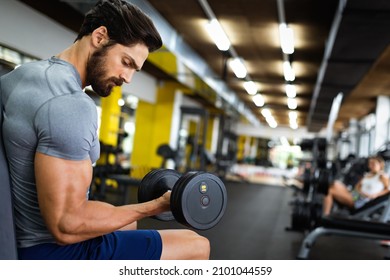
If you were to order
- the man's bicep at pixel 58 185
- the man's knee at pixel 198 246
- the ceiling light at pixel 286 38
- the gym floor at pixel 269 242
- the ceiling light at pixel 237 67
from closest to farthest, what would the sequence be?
the man's bicep at pixel 58 185 → the man's knee at pixel 198 246 → the ceiling light at pixel 237 67 → the gym floor at pixel 269 242 → the ceiling light at pixel 286 38

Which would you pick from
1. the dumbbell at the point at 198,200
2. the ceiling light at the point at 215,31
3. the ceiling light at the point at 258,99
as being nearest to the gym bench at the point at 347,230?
the ceiling light at the point at 258,99

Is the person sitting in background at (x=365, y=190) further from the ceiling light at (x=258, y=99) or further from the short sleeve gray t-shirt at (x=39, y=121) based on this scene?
the short sleeve gray t-shirt at (x=39, y=121)

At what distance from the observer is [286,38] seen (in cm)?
360

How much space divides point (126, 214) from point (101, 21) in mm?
347

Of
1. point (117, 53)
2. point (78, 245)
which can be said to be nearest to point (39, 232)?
point (78, 245)

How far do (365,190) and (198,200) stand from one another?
2.88 metres

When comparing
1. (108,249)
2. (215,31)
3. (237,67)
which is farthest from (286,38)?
(108,249)

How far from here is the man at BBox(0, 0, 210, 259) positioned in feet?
2.05

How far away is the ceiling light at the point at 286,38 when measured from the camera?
3412 millimetres

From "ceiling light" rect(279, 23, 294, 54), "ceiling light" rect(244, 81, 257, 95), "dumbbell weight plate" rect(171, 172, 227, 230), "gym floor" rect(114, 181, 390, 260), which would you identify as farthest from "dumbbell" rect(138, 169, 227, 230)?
"ceiling light" rect(279, 23, 294, 54)

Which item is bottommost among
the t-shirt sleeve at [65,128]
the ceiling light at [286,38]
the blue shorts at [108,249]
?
the blue shorts at [108,249]

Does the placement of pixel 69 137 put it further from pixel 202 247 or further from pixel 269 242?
pixel 269 242
